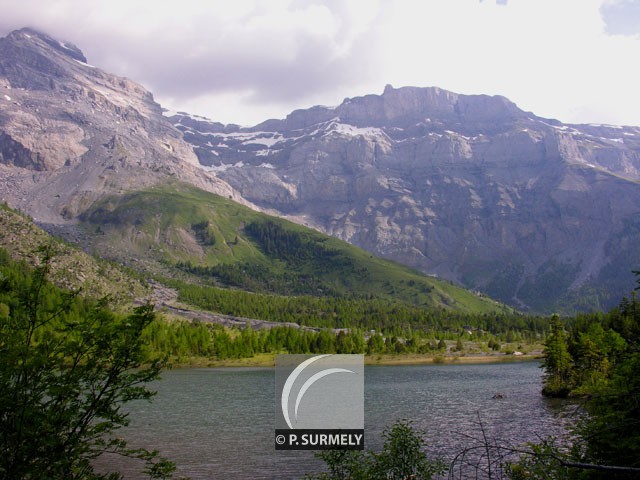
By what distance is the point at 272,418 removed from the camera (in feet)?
234

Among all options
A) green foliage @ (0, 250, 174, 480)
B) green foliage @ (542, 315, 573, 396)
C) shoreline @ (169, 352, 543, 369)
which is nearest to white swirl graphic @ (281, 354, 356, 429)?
green foliage @ (0, 250, 174, 480)

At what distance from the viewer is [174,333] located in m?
184

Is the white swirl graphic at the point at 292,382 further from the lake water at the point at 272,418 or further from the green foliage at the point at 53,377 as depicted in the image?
the green foliage at the point at 53,377

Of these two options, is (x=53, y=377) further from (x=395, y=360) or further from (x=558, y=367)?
(x=395, y=360)

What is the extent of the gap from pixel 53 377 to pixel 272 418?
58.7 meters

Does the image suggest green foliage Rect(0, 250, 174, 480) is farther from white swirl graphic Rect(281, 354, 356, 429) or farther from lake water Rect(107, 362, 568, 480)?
white swirl graphic Rect(281, 354, 356, 429)

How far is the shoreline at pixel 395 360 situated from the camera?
16888cm

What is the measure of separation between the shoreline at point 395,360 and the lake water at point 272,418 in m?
48.2

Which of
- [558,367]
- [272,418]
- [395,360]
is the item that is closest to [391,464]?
[272,418]

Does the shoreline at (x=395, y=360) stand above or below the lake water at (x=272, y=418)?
below

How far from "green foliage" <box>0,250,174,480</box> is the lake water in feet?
55.4

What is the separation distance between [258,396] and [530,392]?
49.9 m

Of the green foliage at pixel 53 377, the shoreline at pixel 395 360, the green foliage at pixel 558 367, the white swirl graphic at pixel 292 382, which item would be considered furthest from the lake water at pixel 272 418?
the shoreline at pixel 395 360

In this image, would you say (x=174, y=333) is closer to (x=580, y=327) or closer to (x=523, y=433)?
(x=580, y=327)
